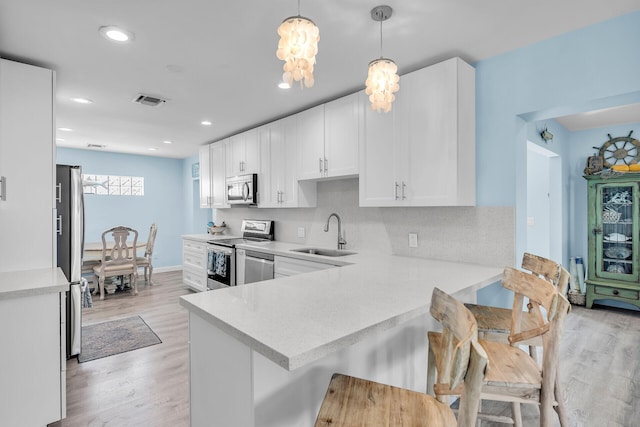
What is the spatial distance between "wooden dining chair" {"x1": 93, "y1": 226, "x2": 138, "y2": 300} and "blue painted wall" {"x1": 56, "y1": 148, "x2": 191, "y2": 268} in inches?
56.6

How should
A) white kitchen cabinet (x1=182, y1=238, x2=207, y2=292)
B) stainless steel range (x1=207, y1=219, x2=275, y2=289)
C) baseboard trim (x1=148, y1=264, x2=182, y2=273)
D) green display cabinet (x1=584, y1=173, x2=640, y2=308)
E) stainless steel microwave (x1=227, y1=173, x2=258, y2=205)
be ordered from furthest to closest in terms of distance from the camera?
baseboard trim (x1=148, y1=264, x2=182, y2=273) < white kitchen cabinet (x1=182, y1=238, x2=207, y2=292) < stainless steel microwave (x1=227, y1=173, x2=258, y2=205) < stainless steel range (x1=207, y1=219, x2=275, y2=289) < green display cabinet (x1=584, y1=173, x2=640, y2=308)

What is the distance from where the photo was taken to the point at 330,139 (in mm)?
3230

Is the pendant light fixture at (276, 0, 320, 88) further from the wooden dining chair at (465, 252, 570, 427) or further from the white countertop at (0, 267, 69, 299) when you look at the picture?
the white countertop at (0, 267, 69, 299)

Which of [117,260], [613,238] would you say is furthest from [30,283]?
[613,238]

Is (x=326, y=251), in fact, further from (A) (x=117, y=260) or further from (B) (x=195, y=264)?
(A) (x=117, y=260)

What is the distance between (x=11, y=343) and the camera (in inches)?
72.2

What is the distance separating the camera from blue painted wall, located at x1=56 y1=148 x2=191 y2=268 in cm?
635

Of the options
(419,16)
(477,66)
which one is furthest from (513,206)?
(419,16)

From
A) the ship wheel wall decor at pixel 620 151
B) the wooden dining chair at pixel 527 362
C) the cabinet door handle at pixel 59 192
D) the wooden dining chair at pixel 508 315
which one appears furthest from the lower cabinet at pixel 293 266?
the ship wheel wall decor at pixel 620 151

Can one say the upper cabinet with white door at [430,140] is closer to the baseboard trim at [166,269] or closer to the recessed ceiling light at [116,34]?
the recessed ceiling light at [116,34]

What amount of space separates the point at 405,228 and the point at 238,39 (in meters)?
2.01

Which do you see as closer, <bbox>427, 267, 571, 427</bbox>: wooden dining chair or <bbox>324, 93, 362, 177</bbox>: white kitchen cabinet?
<bbox>427, 267, 571, 427</bbox>: wooden dining chair

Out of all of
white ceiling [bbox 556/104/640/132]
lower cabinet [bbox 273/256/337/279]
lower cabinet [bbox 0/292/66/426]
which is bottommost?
lower cabinet [bbox 0/292/66/426]

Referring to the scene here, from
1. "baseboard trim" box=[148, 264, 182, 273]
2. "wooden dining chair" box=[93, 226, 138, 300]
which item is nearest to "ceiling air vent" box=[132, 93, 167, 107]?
"wooden dining chair" box=[93, 226, 138, 300]
